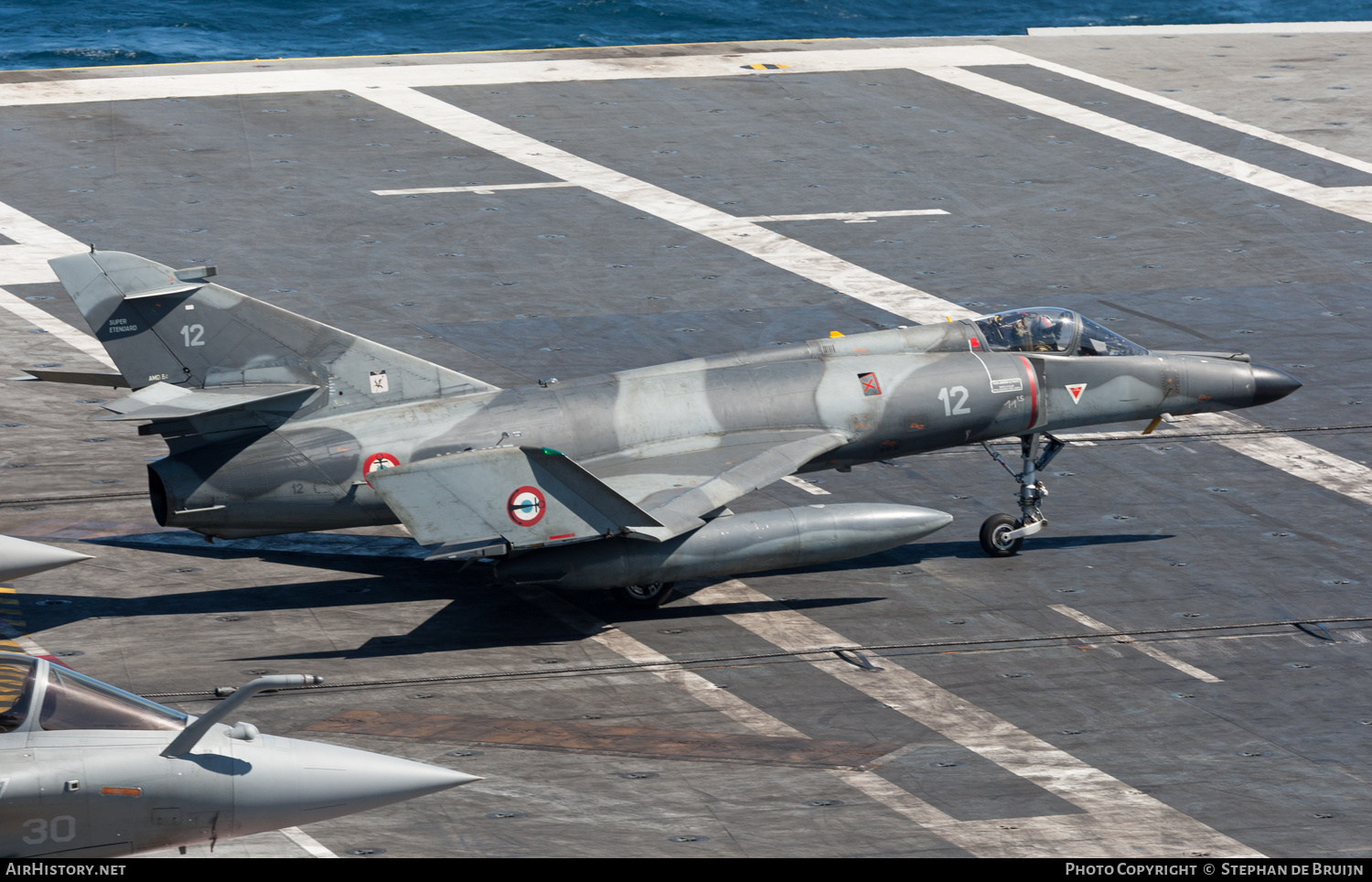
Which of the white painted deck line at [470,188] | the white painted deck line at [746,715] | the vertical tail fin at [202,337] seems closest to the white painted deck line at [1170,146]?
the white painted deck line at [470,188]

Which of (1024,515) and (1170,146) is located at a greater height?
(1170,146)

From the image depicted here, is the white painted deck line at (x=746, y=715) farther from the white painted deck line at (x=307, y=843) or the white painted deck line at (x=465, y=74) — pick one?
the white painted deck line at (x=465, y=74)

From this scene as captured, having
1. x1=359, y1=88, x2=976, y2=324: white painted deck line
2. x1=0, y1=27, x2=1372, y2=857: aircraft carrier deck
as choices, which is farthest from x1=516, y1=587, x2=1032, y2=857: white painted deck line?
x1=359, y1=88, x2=976, y2=324: white painted deck line

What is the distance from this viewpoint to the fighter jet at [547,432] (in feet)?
60.1

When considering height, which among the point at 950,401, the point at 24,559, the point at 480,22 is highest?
the point at 480,22

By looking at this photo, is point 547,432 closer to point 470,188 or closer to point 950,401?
point 950,401

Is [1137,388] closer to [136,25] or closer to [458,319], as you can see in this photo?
[458,319]

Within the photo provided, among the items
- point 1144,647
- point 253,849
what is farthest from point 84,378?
point 1144,647

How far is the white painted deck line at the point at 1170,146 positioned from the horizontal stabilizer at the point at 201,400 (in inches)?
1023

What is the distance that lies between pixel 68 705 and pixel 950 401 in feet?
41.3

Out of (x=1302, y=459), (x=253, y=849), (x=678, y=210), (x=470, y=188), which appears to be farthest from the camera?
(x=470, y=188)

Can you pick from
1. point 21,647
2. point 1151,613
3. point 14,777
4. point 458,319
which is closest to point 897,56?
point 458,319

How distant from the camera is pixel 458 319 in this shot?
2992cm

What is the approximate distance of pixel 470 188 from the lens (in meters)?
35.8
